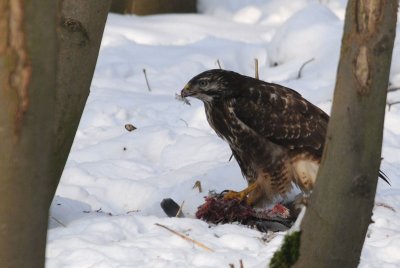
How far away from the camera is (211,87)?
5.00 meters

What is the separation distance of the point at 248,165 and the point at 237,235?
887 mm

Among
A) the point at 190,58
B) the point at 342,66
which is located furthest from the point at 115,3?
the point at 342,66

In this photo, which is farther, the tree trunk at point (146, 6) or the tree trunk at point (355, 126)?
the tree trunk at point (146, 6)

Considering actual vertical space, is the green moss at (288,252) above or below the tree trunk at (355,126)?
below

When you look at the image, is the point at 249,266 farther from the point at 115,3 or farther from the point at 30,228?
the point at 115,3

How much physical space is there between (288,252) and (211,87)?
2.22m

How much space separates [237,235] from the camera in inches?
166

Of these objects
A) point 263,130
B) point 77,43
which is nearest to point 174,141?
point 263,130

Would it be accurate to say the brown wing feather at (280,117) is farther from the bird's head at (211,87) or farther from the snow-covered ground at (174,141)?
the snow-covered ground at (174,141)

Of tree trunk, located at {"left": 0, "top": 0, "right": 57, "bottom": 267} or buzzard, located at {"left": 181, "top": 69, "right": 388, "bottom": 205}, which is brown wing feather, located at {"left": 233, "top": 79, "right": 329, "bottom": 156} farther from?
tree trunk, located at {"left": 0, "top": 0, "right": 57, "bottom": 267}

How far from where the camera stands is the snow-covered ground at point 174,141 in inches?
159

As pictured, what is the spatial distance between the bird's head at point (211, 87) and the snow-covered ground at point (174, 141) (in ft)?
2.00

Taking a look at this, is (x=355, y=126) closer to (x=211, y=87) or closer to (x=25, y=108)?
(x=25, y=108)

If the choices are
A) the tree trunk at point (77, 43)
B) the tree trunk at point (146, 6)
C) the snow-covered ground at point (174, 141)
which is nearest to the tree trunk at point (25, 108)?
the tree trunk at point (77, 43)
